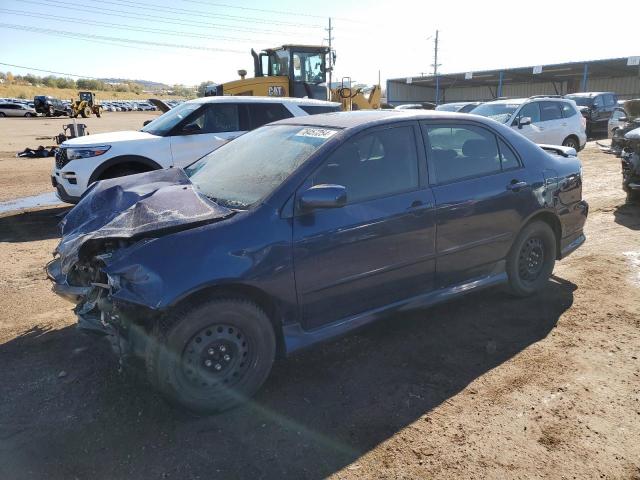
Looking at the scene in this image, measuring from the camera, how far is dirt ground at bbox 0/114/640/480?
2516mm

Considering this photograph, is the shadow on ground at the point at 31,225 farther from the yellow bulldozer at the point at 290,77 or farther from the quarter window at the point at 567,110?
the quarter window at the point at 567,110

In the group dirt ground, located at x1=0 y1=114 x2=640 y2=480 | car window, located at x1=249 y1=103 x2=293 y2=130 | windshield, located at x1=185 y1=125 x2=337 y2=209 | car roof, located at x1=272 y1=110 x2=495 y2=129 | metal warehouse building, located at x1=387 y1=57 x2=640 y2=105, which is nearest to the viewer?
dirt ground, located at x1=0 y1=114 x2=640 y2=480

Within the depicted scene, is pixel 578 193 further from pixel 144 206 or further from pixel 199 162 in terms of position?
pixel 144 206

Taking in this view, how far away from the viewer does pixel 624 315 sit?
410 cm

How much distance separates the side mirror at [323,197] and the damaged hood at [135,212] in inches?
18.4

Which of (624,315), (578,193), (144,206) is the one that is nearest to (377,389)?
(144,206)

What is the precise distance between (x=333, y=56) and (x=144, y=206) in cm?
1280

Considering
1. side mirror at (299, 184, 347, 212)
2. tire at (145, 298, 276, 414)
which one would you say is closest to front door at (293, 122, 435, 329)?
side mirror at (299, 184, 347, 212)

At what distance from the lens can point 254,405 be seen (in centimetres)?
302

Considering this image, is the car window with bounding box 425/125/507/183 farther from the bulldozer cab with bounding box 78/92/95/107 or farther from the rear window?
the bulldozer cab with bounding box 78/92/95/107

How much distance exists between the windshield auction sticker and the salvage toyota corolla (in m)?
0.02

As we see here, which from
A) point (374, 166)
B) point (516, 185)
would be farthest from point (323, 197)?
point (516, 185)

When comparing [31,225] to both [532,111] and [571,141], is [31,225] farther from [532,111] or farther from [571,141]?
[571,141]

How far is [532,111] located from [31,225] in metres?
11.2
